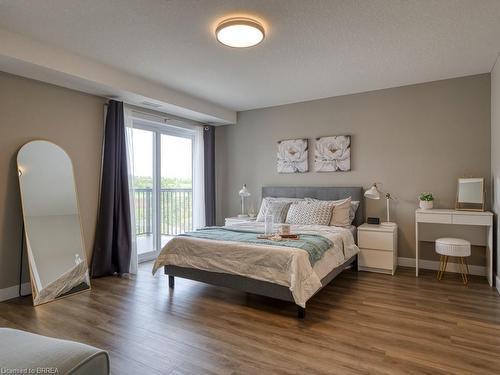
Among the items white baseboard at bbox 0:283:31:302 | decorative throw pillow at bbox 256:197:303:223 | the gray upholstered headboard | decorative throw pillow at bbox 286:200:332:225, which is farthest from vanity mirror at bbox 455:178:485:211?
white baseboard at bbox 0:283:31:302

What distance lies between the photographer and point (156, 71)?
3.60m

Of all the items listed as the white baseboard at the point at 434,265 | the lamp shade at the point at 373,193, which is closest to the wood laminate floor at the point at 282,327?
the white baseboard at the point at 434,265

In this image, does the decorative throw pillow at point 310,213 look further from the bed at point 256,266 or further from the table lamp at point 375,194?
the table lamp at point 375,194

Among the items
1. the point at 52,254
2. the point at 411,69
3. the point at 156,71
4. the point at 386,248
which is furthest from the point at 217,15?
the point at 386,248

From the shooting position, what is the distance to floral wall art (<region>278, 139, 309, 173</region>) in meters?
4.98

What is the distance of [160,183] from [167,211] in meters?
0.54

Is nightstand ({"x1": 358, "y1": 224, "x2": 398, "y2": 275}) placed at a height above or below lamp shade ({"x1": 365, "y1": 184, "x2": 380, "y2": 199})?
below

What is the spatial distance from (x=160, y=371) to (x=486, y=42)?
157 inches

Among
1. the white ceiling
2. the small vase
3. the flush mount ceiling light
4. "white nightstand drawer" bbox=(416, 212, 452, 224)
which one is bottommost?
"white nightstand drawer" bbox=(416, 212, 452, 224)

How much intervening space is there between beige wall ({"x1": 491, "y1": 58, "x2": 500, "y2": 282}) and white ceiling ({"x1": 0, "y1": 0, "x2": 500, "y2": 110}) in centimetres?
22

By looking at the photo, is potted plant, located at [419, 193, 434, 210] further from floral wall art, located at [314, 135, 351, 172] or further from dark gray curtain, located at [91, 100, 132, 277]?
dark gray curtain, located at [91, 100, 132, 277]

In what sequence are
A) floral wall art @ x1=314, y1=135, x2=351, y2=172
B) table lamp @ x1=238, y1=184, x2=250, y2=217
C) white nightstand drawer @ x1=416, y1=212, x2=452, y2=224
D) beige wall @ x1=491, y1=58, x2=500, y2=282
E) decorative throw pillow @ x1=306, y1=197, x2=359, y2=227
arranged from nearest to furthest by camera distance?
1. beige wall @ x1=491, y1=58, x2=500, y2=282
2. white nightstand drawer @ x1=416, y1=212, x2=452, y2=224
3. decorative throw pillow @ x1=306, y1=197, x2=359, y2=227
4. floral wall art @ x1=314, y1=135, x2=351, y2=172
5. table lamp @ x1=238, y1=184, x2=250, y2=217

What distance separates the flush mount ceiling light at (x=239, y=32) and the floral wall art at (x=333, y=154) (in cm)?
241

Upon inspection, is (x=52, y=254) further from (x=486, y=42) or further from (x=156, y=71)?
(x=486, y=42)
